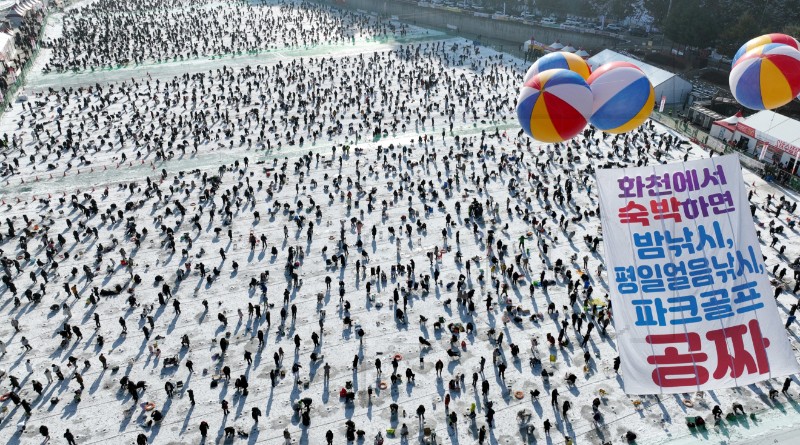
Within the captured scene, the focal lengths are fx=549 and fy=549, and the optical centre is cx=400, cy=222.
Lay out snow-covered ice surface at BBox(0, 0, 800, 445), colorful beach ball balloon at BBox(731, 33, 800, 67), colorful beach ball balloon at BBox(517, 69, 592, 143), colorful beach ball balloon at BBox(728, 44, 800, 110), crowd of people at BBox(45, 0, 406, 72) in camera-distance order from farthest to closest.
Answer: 1. crowd of people at BBox(45, 0, 406, 72)
2. colorful beach ball balloon at BBox(731, 33, 800, 67)
3. colorful beach ball balloon at BBox(728, 44, 800, 110)
4. snow-covered ice surface at BBox(0, 0, 800, 445)
5. colorful beach ball balloon at BBox(517, 69, 592, 143)

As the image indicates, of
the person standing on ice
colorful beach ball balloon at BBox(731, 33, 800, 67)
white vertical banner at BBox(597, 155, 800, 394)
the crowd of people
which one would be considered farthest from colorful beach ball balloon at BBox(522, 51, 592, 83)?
the crowd of people

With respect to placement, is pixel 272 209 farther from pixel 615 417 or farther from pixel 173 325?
pixel 615 417

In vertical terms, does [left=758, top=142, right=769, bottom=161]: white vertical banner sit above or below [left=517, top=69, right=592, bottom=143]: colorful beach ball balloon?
below

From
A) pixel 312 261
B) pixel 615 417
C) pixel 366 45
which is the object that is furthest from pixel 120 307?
pixel 366 45

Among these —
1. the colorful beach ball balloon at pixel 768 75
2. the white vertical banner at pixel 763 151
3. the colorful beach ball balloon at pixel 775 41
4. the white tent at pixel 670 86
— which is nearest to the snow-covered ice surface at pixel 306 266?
the white vertical banner at pixel 763 151

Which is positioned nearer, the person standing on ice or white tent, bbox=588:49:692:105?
the person standing on ice

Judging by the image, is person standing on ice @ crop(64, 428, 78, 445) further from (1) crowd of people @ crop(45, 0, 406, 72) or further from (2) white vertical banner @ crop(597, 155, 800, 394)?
(1) crowd of people @ crop(45, 0, 406, 72)
